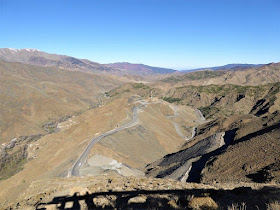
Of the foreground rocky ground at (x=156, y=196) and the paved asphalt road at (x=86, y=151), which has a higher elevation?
the foreground rocky ground at (x=156, y=196)

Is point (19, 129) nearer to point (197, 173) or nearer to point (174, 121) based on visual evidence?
point (174, 121)

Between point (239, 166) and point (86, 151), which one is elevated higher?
point (239, 166)

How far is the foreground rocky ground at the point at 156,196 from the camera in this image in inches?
374

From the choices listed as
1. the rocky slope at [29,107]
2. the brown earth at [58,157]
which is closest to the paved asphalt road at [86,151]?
the brown earth at [58,157]

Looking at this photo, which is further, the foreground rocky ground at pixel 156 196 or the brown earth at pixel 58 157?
the brown earth at pixel 58 157

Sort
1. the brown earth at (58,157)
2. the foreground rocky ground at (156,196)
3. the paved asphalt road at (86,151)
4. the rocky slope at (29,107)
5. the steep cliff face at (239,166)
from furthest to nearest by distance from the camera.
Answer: the rocky slope at (29,107) → the brown earth at (58,157) → the paved asphalt road at (86,151) → the steep cliff face at (239,166) → the foreground rocky ground at (156,196)

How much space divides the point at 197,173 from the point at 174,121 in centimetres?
5233

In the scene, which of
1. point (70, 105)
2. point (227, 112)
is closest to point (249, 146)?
point (227, 112)

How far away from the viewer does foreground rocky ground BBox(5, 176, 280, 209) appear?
9.49 meters

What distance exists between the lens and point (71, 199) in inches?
529

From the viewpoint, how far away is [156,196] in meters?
12.1

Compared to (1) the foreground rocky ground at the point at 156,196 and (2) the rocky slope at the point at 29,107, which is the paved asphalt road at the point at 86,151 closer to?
(1) the foreground rocky ground at the point at 156,196

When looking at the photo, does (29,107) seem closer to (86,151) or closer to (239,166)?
(86,151)

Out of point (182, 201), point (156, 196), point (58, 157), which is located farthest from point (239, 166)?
point (58, 157)
